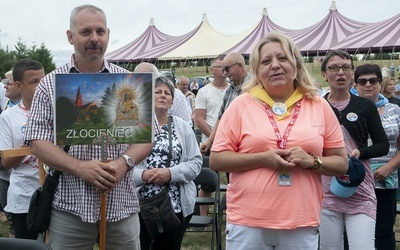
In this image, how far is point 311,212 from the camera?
2512 millimetres

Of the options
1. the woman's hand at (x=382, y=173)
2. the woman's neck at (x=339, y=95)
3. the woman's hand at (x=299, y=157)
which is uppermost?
the woman's neck at (x=339, y=95)

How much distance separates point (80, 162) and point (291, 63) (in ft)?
4.09

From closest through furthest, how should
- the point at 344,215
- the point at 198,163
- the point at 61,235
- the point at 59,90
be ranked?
the point at 59,90, the point at 61,235, the point at 344,215, the point at 198,163

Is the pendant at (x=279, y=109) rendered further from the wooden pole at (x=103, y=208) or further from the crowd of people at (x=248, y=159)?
the wooden pole at (x=103, y=208)

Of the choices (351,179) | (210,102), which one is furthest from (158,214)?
(210,102)

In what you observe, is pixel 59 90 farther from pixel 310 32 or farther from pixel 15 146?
pixel 310 32

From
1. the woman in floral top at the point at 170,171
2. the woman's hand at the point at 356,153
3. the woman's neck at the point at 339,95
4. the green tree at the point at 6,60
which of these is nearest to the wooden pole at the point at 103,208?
the woman in floral top at the point at 170,171

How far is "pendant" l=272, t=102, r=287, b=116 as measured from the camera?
102 inches

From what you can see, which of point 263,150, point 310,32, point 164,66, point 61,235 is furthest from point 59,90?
point 164,66

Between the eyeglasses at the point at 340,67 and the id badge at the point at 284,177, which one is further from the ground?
the eyeglasses at the point at 340,67

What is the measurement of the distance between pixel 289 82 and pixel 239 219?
0.79 meters

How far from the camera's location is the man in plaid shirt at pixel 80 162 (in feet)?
8.22

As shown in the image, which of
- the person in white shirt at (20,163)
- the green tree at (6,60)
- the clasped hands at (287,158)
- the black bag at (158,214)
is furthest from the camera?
the green tree at (6,60)

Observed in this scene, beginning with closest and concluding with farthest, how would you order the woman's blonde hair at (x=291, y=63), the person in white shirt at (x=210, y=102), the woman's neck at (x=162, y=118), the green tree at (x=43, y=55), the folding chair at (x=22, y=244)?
the folding chair at (x=22, y=244), the woman's blonde hair at (x=291, y=63), the woman's neck at (x=162, y=118), the person in white shirt at (x=210, y=102), the green tree at (x=43, y=55)
